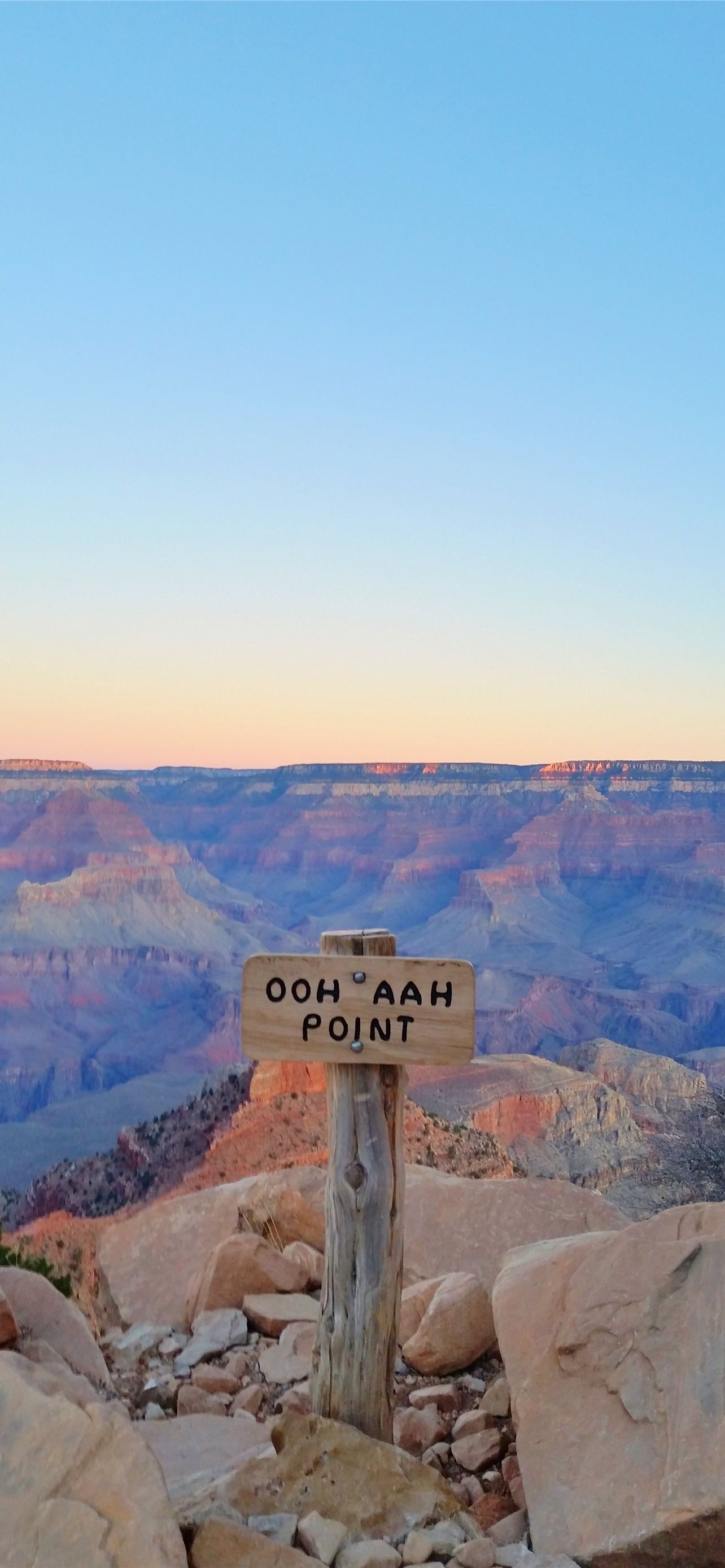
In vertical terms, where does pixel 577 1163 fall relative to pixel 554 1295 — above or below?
below

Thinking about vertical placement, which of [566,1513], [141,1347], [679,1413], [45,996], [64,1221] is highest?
[679,1413]

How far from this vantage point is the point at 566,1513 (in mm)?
3336

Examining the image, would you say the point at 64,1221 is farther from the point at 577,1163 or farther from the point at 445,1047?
the point at 577,1163

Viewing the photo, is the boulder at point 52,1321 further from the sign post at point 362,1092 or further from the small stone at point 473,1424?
the small stone at point 473,1424

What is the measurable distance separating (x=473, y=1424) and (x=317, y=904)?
3832 inches

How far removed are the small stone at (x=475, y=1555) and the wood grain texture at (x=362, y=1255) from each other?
0.78 m

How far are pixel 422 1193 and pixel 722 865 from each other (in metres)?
81.8

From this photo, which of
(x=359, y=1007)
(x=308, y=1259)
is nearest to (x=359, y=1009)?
(x=359, y=1007)

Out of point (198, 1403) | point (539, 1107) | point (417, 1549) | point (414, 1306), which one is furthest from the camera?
point (539, 1107)

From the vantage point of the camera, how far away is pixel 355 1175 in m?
3.92

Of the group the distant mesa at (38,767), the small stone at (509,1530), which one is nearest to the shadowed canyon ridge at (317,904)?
the distant mesa at (38,767)

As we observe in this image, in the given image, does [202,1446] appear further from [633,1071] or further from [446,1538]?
[633,1071]

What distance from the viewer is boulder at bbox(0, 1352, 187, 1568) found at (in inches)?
106

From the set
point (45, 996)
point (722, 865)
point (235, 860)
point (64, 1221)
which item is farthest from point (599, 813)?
point (64, 1221)
